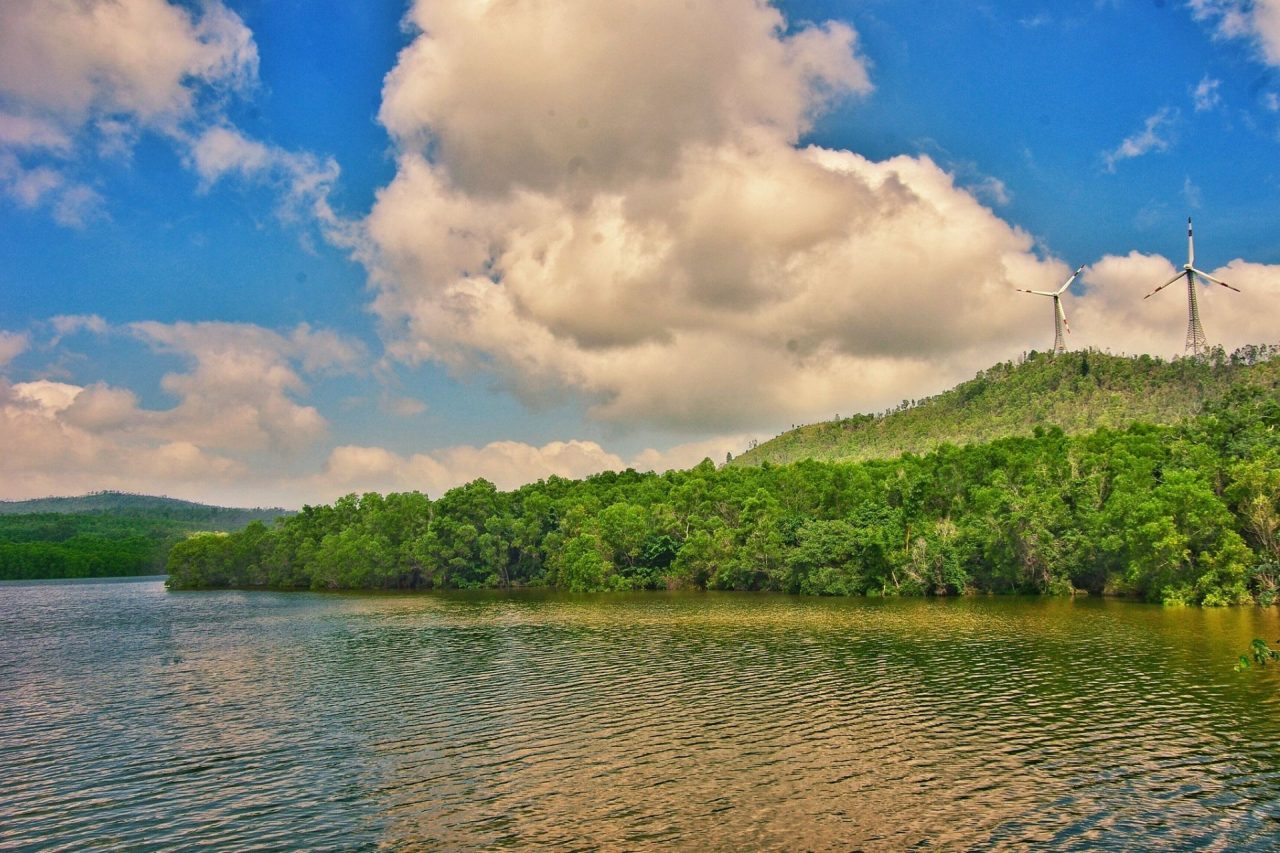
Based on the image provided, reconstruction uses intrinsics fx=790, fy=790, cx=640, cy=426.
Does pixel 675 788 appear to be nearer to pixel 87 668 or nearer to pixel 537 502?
pixel 87 668

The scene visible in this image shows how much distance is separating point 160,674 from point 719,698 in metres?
39.4

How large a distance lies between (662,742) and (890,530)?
86.8 metres

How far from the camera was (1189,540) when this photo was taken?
8269cm

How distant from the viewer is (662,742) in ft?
110

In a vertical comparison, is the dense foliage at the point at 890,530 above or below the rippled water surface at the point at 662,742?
above

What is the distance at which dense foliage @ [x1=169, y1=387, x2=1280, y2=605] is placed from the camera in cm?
8350

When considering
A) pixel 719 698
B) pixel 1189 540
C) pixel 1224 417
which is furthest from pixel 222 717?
pixel 1224 417

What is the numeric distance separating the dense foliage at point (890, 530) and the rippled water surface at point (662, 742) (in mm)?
20460

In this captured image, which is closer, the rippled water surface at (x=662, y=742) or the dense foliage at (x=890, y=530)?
the rippled water surface at (x=662, y=742)

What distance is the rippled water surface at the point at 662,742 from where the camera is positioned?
24.2m

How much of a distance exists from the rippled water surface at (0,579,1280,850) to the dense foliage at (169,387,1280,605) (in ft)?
67.1

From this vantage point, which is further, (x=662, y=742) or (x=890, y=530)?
(x=890, y=530)

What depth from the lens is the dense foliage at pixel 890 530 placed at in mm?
83500

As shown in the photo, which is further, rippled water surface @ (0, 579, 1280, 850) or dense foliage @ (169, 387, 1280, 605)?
dense foliage @ (169, 387, 1280, 605)
